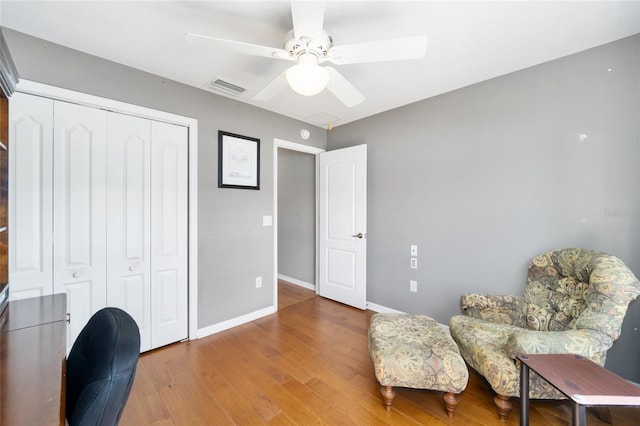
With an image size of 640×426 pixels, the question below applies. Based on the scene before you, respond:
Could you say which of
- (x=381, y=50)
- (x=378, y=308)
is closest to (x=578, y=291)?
(x=378, y=308)

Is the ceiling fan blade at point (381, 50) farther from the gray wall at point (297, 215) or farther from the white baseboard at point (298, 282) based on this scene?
the white baseboard at point (298, 282)

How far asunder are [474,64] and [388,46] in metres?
1.23

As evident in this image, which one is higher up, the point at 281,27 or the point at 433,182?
the point at 281,27

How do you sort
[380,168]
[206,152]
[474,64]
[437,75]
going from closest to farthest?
[474,64], [437,75], [206,152], [380,168]

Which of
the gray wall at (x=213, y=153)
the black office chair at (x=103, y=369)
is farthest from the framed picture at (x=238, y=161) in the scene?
the black office chair at (x=103, y=369)

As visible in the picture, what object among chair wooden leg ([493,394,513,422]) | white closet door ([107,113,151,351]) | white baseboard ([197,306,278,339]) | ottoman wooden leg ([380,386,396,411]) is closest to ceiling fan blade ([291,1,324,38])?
white closet door ([107,113,151,351])

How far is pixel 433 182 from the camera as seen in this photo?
2.74m

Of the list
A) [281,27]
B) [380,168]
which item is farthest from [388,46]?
[380,168]

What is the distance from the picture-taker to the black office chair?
0.69 metres

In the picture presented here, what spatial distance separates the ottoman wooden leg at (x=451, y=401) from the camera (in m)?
1.55

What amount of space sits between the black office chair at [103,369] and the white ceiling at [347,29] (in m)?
1.35

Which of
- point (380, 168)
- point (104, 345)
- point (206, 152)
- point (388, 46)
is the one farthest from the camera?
point (380, 168)

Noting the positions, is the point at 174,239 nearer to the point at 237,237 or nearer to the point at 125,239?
the point at 125,239

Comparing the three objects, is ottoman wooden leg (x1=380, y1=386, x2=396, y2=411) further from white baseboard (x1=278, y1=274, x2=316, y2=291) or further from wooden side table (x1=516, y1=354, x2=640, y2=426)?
white baseboard (x1=278, y1=274, x2=316, y2=291)
